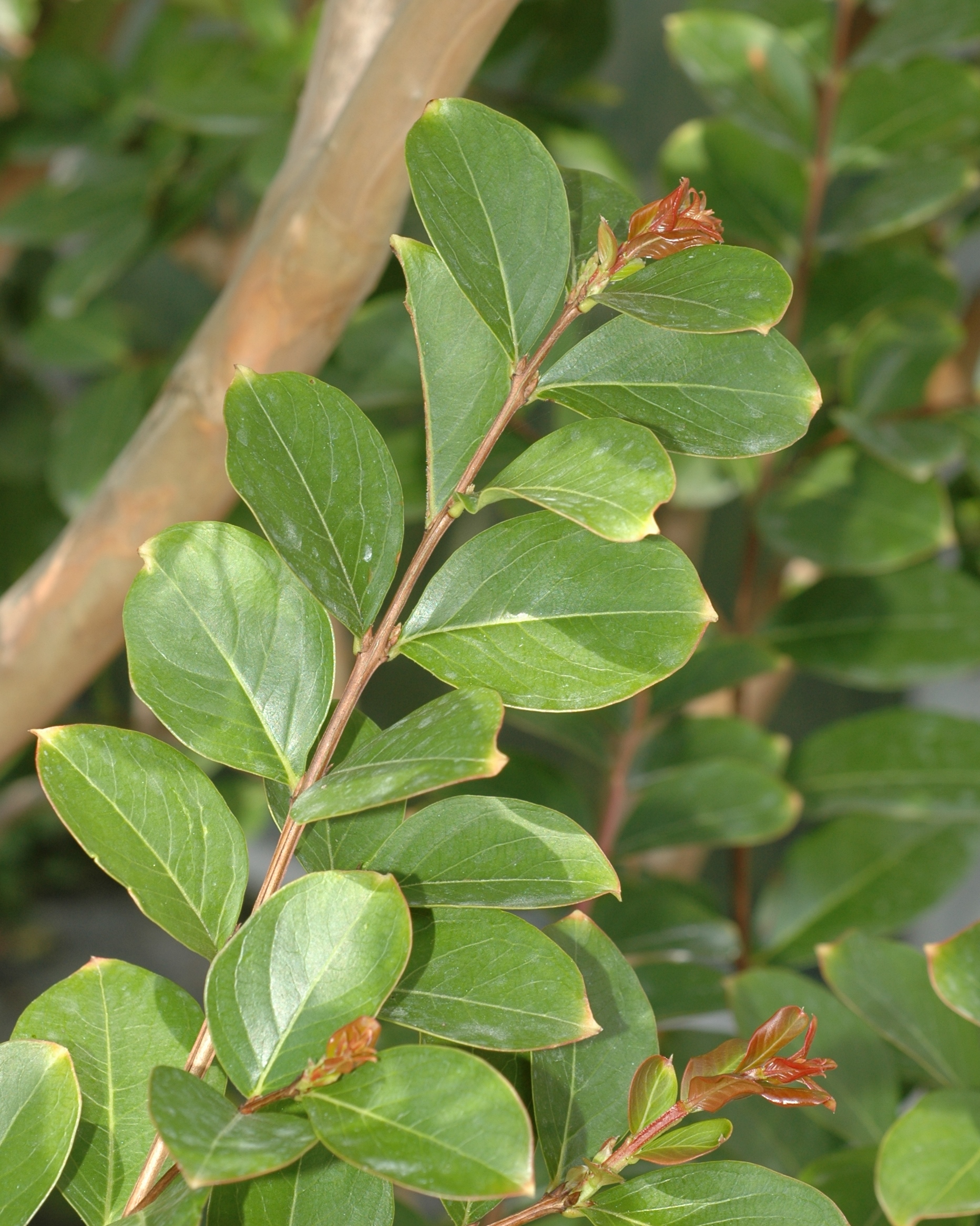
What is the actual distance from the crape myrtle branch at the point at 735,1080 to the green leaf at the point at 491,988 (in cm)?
2

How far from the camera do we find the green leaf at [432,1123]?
0.17 m

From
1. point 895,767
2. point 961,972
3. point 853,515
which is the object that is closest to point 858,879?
point 895,767

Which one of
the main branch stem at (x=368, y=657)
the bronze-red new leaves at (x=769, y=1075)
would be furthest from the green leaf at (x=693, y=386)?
the bronze-red new leaves at (x=769, y=1075)

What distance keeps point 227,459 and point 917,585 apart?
1.34 feet

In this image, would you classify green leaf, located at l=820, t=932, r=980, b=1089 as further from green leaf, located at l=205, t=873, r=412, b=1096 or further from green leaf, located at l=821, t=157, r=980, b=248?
green leaf, located at l=821, t=157, r=980, b=248

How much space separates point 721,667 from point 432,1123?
32 cm

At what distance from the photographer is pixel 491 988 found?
21cm

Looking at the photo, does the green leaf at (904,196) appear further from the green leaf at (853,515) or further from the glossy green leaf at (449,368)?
the glossy green leaf at (449,368)

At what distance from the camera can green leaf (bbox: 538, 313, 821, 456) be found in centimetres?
22

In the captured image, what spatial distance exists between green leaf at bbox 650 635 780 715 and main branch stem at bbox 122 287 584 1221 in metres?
0.26

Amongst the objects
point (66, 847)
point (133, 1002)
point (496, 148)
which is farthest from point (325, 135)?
point (66, 847)

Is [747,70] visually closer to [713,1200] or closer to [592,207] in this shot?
[592,207]

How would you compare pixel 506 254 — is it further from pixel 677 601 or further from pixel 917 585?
pixel 917 585

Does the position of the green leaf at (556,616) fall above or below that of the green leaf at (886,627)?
above
